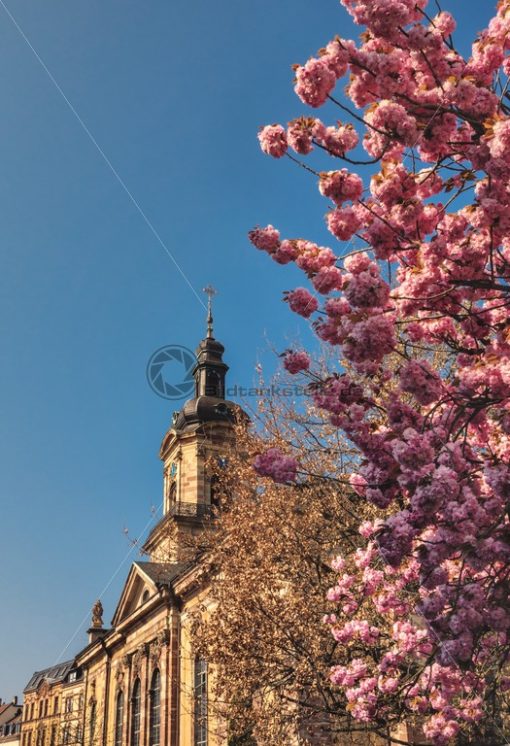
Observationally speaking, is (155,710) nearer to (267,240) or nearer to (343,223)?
(267,240)

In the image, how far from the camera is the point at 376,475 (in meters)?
6.30

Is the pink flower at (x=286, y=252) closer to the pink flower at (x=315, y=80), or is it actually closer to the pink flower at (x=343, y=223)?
the pink flower at (x=343, y=223)

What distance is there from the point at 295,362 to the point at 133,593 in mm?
33782

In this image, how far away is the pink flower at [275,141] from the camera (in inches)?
280

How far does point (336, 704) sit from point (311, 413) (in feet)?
19.6

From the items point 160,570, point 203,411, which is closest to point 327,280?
point 160,570

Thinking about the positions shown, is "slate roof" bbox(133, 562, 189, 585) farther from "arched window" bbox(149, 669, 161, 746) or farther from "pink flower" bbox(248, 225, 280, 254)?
"pink flower" bbox(248, 225, 280, 254)

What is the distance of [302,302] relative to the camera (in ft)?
23.9

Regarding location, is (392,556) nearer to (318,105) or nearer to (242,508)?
(318,105)

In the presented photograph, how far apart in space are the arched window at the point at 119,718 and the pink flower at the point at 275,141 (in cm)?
3870

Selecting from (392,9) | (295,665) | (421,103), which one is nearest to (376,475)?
(421,103)

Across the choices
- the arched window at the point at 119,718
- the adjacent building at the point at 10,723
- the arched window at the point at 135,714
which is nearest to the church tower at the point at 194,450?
the arched window at the point at 135,714

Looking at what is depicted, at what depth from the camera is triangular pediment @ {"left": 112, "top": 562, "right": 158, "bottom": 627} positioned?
3648 cm

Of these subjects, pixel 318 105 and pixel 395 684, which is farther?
pixel 395 684
